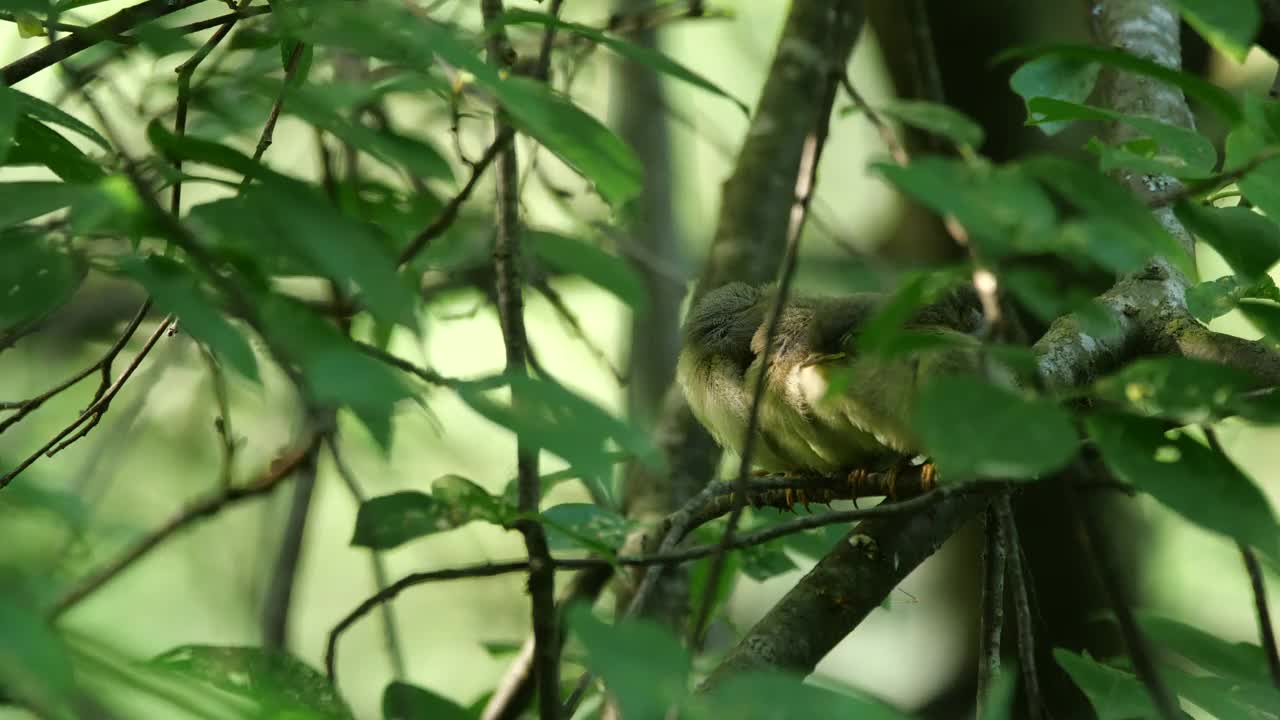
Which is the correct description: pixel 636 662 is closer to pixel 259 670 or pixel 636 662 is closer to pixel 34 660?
pixel 34 660

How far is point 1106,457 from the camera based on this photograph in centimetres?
118

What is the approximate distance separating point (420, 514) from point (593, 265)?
490 millimetres

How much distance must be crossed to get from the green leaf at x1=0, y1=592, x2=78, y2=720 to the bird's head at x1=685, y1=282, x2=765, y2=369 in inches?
86.9

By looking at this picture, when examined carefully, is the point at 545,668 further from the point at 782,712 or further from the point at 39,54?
the point at 39,54

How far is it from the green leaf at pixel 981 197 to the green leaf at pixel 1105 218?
0.02 meters

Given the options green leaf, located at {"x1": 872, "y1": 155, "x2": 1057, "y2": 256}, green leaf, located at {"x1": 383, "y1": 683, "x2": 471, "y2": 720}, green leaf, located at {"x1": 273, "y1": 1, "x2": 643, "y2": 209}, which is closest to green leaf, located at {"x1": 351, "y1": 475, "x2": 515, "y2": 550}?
green leaf, located at {"x1": 383, "y1": 683, "x2": 471, "y2": 720}

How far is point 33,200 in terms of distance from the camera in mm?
1255

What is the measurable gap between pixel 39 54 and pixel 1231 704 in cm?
190

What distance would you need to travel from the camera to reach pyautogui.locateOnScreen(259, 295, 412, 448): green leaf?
3.54 ft

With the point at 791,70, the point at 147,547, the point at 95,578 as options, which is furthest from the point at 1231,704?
the point at 791,70

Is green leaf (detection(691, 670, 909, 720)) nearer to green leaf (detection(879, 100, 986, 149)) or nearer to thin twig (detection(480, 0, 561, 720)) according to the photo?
thin twig (detection(480, 0, 561, 720))

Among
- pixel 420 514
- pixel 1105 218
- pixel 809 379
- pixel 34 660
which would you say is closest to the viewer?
pixel 34 660

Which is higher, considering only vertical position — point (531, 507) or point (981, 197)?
point (981, 197)

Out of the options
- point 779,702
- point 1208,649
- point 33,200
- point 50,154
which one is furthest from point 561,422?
point 1208,649
